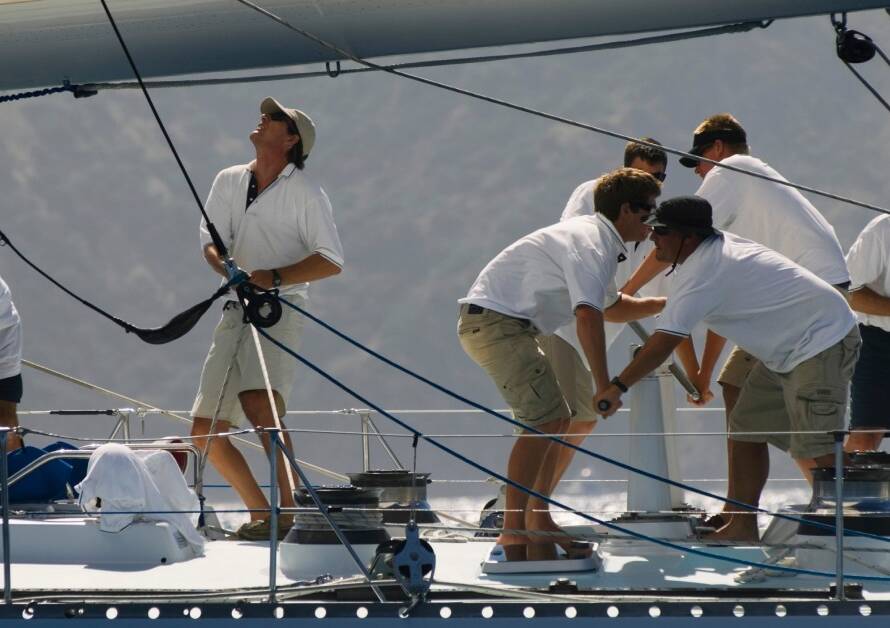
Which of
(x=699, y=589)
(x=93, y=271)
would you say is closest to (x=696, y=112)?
(x=93, y=271)

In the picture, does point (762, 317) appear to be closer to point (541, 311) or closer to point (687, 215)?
point (687, 215)

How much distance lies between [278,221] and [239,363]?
41cm

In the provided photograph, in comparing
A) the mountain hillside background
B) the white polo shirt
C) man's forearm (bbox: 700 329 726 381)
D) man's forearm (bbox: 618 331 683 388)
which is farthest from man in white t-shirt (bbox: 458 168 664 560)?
the mountain hillside background

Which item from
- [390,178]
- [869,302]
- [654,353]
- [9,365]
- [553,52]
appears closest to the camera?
[654,353]

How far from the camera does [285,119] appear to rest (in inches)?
165

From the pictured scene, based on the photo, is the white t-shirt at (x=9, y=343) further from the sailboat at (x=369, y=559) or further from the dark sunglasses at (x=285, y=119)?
the dark sunglasses at (x=285, y=119)

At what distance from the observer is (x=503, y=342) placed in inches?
134

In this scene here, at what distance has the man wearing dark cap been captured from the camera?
13.5 ft

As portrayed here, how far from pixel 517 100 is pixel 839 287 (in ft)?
33.2

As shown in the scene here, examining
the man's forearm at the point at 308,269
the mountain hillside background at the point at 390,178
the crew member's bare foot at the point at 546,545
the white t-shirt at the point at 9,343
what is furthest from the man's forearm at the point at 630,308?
the mountain hillside background at the point at 390,178

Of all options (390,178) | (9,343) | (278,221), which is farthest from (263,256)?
(390,178)

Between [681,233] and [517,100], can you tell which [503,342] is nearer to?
[681,233]

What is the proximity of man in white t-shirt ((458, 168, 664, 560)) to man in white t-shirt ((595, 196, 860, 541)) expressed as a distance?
0.53ft

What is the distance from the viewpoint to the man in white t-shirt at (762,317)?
10.4 ft
